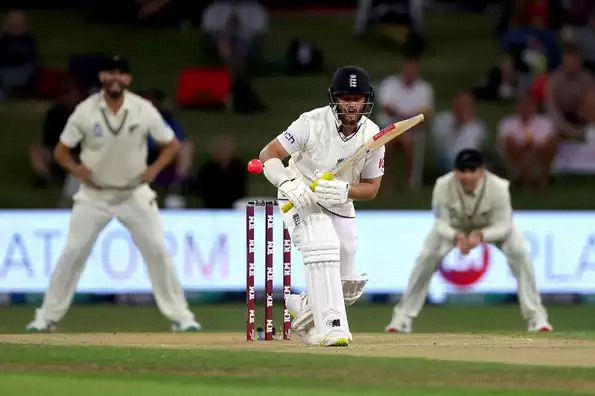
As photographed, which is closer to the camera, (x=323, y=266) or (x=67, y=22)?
(x=323, y=266)

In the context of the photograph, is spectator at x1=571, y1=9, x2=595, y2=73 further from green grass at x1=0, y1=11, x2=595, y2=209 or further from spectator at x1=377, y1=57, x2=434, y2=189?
spectator at x1=377, y1=57, x2=434, y2=189

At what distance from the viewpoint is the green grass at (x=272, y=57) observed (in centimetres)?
1833

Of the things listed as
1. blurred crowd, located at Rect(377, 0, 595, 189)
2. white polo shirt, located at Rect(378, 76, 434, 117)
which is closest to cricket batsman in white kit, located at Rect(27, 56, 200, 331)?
blurred crowd, located at Rect(377, 0, 595, 189)

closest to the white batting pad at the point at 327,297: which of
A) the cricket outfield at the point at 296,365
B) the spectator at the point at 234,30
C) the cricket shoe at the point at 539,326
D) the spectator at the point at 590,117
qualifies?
the cricket outfield at the point at 296,365

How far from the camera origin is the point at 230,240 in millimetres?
15570

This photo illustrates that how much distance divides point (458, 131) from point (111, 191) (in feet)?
20.6

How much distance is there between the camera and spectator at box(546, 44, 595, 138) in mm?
18344

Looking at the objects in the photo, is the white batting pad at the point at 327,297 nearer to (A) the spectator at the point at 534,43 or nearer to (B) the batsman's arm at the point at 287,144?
(B) the batsman's arm at the point at 287,144

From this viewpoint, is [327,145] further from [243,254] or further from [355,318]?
[243,254]

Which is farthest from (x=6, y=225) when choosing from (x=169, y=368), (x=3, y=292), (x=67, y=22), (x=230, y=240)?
(x=169, y=368)

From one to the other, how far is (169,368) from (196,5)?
1261 cm

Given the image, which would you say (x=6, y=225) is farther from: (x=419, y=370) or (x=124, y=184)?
(x=419, y=370)

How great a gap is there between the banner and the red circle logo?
0.03 ft

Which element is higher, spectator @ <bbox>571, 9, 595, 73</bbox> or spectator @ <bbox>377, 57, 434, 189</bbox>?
spectator @ <bbox>571, 9, 595, 73</bbox>
